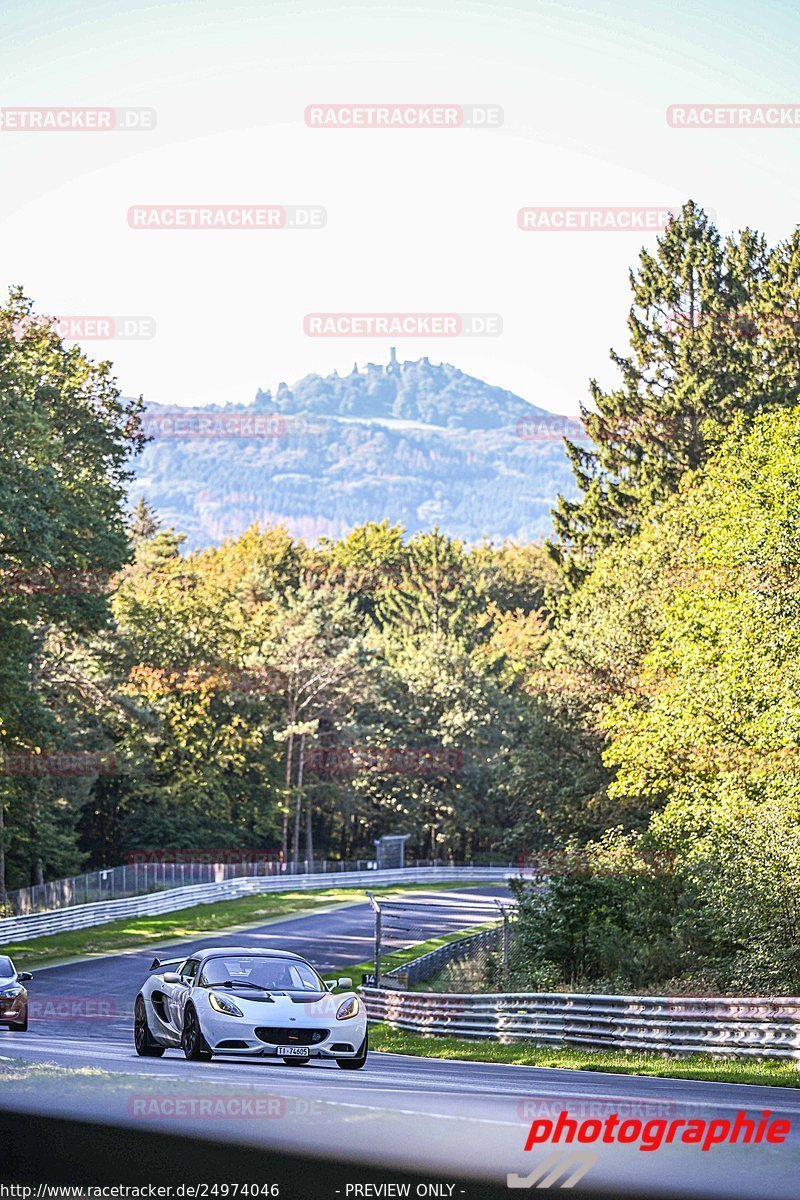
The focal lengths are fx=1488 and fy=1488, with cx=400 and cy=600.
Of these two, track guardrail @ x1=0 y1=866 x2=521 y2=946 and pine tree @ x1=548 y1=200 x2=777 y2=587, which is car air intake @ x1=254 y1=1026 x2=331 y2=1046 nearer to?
track guardrail @ x1=0 y1=866 x2=521 y2=946

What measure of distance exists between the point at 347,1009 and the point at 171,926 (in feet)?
150

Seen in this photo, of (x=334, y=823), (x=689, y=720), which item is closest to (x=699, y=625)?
(x=689, y=720)

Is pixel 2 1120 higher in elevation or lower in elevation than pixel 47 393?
lower

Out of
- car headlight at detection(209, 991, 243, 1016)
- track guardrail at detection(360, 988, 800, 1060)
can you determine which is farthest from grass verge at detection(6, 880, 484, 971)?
car headlight at detection(209, 991, 243, 1016)

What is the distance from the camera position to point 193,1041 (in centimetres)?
1371

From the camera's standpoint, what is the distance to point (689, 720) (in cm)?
3778

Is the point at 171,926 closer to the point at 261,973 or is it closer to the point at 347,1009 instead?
the point at 261,973

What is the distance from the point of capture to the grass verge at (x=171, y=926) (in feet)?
161

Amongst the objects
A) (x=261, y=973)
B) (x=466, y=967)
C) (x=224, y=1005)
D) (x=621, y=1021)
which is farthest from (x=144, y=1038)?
(x=466, y=967)

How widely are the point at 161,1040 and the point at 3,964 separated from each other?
9347 mm

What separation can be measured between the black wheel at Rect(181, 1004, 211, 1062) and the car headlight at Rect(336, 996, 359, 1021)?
1245mm

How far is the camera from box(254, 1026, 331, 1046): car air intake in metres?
13.5

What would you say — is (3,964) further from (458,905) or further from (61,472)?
(458,905)
